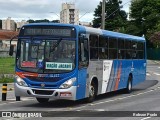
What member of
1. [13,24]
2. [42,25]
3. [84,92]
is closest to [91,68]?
[84,92]

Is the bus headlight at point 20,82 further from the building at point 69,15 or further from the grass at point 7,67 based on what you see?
the building at point 69,15

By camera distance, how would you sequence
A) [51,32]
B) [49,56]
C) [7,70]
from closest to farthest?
[49,56] < [51,32] < [7,70]

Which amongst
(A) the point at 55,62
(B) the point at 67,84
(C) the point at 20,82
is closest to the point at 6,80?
(C) the point at 20,82

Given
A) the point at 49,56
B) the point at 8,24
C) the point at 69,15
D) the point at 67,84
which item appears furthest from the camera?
the point at 8,24

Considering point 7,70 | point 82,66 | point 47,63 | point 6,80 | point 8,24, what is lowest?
point 6,80

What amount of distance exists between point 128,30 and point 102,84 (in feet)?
250

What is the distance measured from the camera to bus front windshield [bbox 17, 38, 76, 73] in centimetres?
1652

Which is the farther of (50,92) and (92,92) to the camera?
(92,92)

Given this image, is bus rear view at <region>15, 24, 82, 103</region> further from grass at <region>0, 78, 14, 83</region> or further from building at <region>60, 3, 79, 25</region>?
building at <region>60, 3, 79, 25</region>

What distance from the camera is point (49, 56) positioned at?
16625 millimetres

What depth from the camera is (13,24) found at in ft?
571

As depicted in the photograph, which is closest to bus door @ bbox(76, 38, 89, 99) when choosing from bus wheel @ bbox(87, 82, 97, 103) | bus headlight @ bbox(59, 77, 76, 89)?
bus headlight @ bbox(59, 77, 76, 89)

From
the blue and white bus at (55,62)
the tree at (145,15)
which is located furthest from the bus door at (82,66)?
the tree at (145,15)

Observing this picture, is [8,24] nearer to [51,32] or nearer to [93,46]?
[93,46]
